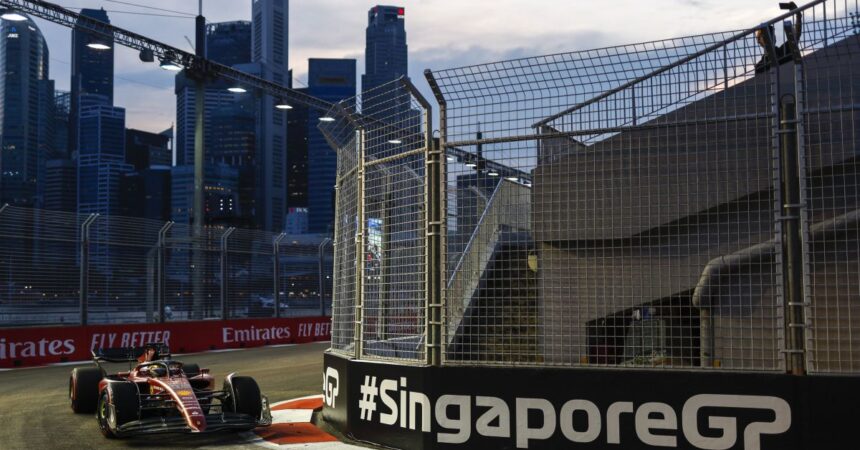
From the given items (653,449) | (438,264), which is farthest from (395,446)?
(653,449)

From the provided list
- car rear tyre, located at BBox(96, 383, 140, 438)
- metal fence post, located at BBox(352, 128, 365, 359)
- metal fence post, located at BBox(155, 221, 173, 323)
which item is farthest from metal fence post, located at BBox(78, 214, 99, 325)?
metal fence post, located at BBox(352, 128, 365, 359)

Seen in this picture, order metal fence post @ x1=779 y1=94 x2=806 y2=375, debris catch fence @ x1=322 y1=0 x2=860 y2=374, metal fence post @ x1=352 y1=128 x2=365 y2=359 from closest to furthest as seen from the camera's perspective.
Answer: metal fence post @ x1=779 y1=94 x2=806 y2=375 < debris catch fence @ x1=322 y1=0 x2=860 y2=374 < metal fence post @ x1=352 y1=128 x2=365 y2=359

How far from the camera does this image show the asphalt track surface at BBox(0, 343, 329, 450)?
9258 millimetres

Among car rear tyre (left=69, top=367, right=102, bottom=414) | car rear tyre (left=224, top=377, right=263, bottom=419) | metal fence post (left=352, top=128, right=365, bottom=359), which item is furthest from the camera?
car rear tyre (left=69, top=367, right=102, bottom=414)

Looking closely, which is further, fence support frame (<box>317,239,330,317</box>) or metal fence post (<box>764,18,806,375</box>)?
fence support frame (<box>317,239,330,317</box>)

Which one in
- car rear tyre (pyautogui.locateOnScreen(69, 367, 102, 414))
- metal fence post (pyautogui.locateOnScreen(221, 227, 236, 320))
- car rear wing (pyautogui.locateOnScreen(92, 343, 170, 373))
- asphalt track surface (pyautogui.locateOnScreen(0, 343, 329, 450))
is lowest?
asphalt track surface (pyautogui.locateOnScreen(0, 343, 329, 450))

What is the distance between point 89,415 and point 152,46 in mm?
15746

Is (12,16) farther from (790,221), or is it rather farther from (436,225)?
(790,221)

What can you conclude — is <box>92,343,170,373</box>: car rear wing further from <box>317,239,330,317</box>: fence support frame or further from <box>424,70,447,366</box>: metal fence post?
<box>317,239,330,317</box>: fence support frame

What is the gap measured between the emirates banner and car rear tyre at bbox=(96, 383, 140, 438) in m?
10.4

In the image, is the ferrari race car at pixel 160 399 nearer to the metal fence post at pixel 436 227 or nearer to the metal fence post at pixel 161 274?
the metal fence post at pixel 436 227

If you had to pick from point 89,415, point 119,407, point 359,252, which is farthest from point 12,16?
point 359,252

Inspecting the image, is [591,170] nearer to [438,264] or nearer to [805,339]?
[438,264]

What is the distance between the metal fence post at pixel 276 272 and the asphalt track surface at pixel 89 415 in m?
2.69
